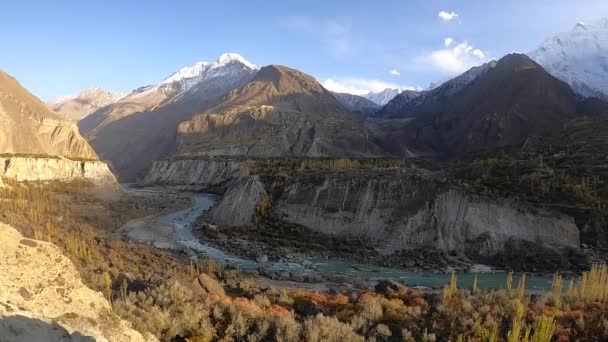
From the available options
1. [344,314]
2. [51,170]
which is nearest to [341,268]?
[344,314]

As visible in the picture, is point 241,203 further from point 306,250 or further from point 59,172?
point 59,172

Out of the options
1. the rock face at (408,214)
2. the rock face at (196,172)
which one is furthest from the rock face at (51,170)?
the rock face at (408,214)

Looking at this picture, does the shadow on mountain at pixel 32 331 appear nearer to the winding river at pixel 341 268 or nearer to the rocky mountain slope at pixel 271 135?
the winding river at pixel 341 268

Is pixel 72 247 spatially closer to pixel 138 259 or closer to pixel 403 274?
pixel 138 259

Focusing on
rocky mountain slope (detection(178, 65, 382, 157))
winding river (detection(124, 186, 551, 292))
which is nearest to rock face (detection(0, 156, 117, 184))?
winding river (detection(124, 186, 551, 292))

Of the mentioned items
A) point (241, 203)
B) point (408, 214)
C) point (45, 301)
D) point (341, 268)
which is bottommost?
point (341, 268)

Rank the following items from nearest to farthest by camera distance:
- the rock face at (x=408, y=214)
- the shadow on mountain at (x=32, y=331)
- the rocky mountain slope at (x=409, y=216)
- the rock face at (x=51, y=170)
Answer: the shadow on mountain at (x=32, y=331), the rocky mountain slope at (x=409, y=216), the rock face at (x=408, y=214), the rock face at (x=51, y=170)

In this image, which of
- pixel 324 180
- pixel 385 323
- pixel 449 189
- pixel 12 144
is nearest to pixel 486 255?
pixel 449 189
